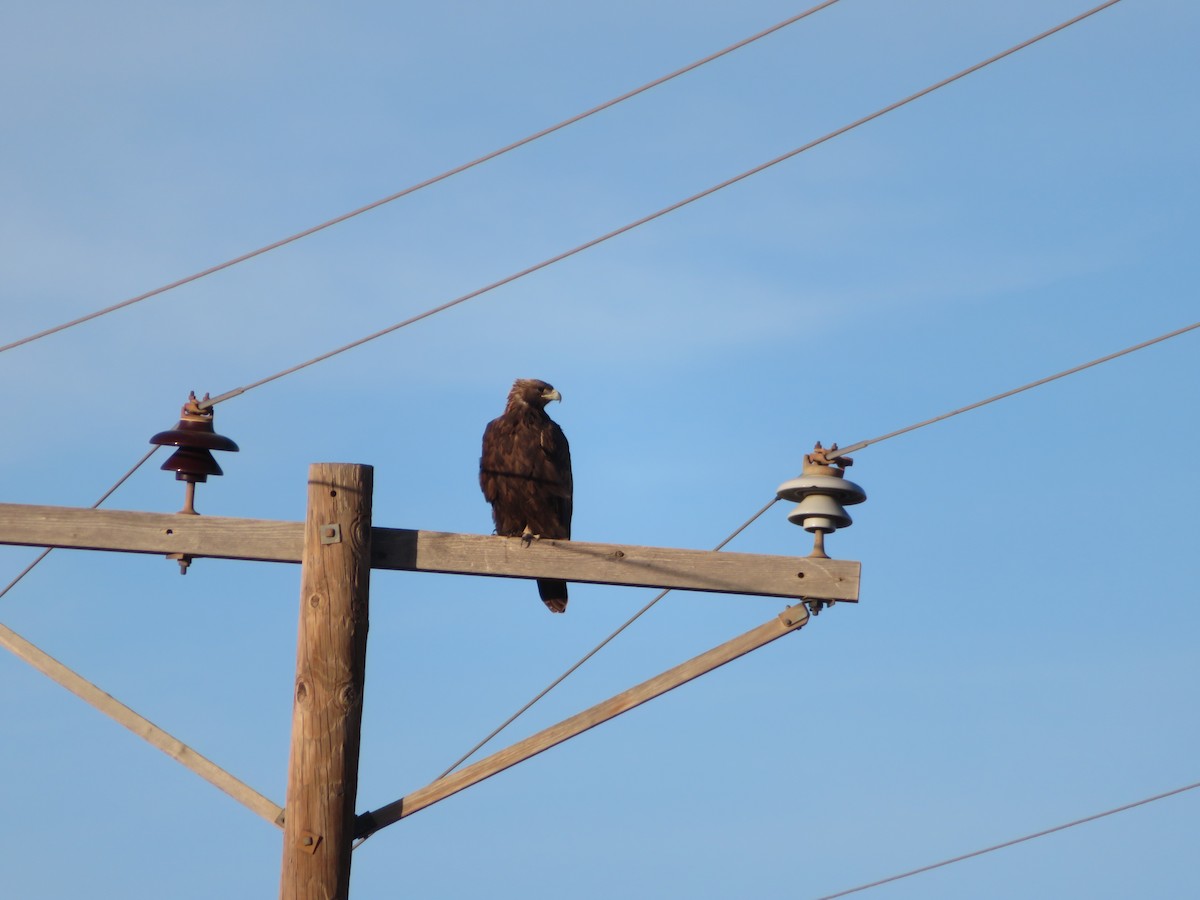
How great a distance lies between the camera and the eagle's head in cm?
850

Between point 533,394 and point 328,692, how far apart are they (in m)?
3.39

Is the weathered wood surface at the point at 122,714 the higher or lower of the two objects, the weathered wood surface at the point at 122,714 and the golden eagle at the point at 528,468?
the lower

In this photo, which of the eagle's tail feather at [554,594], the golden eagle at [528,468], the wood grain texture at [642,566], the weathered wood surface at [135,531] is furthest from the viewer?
the golden eagle at [528,468]

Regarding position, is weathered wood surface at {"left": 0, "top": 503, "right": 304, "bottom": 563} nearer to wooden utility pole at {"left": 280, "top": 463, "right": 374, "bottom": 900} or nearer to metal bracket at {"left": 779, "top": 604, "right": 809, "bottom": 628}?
wooden utility pole at {"left": 280, "top": 463, "right": 374, "bottom": 900}

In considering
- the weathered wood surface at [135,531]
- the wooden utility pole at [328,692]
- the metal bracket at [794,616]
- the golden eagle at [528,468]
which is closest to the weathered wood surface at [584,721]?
the metal bracket at [794,616]

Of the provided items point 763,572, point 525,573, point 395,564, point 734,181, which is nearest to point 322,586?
point 395,564

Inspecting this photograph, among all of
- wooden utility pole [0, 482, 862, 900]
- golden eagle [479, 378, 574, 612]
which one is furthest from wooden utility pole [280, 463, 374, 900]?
golden eagle [479, 378, 574, 612]

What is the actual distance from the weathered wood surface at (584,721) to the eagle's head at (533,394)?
2875 millimetres

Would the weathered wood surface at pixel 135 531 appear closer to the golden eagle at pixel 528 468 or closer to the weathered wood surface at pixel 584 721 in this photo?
the weathered wood surface at pixel 584 721

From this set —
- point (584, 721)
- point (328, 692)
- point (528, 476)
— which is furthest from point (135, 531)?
point (528, 476)

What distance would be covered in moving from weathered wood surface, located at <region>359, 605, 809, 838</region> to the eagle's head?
287 centimetres

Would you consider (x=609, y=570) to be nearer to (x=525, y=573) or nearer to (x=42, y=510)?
(x=525, y=573)

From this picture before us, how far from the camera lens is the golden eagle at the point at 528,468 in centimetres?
823

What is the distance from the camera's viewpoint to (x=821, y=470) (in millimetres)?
6250
